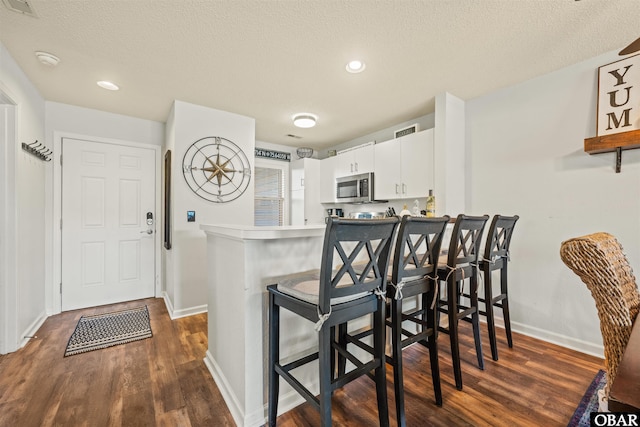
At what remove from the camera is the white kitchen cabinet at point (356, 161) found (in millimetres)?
3908

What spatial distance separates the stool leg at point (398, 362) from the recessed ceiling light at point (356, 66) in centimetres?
194

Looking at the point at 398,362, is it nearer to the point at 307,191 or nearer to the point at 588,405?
the point at 588,405

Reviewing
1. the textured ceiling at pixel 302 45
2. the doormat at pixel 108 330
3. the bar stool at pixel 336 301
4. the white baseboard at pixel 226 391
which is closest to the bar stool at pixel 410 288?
the bar stool at pixel 336 301

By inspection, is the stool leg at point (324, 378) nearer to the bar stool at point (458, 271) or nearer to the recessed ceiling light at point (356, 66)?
the bar stool at point (458, 271)

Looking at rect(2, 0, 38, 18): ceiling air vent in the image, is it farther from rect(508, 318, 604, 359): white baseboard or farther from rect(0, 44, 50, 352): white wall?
rect(508, 318, 604, 359): white baseboard

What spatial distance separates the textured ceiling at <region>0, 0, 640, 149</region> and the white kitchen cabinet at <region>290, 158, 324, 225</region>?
1.78 metres

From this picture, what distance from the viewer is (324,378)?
1.12 metres

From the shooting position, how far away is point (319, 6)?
1682 millimetres

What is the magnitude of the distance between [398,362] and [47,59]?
3.43 metres

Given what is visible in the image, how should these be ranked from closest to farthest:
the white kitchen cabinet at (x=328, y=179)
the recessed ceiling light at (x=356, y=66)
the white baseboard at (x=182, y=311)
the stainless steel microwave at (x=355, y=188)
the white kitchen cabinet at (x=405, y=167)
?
the recessed ceiling light at (x=356, y=66) < the white baseboard at (x=182, y=311) < the white kitchen cabinet at (x=405, y=167) < the stainless steel microwave at (x=355, y=188) < the white kitchen cabinet at (x=328, y=179)

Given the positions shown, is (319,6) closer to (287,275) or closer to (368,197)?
(287,275)

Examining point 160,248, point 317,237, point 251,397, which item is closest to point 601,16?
point 317,237

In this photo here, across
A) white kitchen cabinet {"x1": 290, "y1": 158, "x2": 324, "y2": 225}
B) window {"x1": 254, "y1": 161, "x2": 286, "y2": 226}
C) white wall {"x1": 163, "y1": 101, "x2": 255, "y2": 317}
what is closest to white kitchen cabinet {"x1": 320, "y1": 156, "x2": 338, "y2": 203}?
white kitchen cabinet {"x1": 290, "y1": 158, "x2": 324, "y2": 225}

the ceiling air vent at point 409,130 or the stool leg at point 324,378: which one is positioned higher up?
the ceiling air vent at point 409,130
